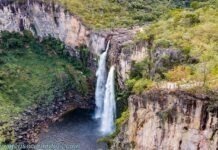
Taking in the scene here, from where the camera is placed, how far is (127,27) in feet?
137

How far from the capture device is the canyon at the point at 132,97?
21.8 metres

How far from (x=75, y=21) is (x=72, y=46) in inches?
83.6

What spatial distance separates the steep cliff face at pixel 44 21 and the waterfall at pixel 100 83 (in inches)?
97.0

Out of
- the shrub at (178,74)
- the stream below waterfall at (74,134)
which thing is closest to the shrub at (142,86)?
the shrub at (178,74)

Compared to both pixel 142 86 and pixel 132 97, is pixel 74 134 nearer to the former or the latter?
pixel 142 86

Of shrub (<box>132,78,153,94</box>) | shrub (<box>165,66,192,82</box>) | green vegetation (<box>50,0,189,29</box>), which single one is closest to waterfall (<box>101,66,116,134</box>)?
green vegetation (<box>50,0,189,29</box>)

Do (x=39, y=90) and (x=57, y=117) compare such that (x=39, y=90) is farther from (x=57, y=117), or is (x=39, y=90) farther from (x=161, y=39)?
(x=161, y=39)

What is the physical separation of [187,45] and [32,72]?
1688 cm

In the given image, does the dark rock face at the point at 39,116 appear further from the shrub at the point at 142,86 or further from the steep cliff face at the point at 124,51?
the shrub at the point at 142,86

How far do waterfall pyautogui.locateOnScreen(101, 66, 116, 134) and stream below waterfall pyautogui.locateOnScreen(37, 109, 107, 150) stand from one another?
58 centimetres

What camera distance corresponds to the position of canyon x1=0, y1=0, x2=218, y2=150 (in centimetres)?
2177

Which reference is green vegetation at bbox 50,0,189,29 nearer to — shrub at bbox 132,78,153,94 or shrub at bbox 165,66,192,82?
shrub at bbox 132,78,153,94

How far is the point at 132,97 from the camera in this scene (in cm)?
2533

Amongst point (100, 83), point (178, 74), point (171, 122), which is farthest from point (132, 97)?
point (100, 83)
